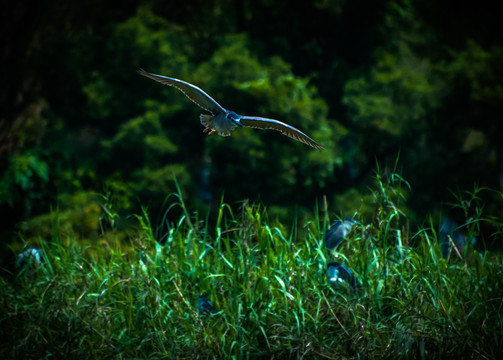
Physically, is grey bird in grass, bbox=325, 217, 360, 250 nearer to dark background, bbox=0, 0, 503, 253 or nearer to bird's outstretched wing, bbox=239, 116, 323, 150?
bird's outstretched wing, bbox=239, 116, 323, 150

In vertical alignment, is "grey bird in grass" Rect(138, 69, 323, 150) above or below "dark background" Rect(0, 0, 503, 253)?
above

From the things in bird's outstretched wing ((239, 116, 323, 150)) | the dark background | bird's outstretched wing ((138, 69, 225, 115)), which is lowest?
the dark background

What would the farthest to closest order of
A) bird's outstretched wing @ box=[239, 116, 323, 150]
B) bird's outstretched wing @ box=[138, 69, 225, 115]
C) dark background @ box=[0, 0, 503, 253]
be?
dark background @ box=[0, 0, 503, 253]
bird's outstretched wing @ box=[239, 116, 323, 150]
bird's outstretched wing @ box=[138, 69, 225, 115]

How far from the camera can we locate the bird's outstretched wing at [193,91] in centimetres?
230

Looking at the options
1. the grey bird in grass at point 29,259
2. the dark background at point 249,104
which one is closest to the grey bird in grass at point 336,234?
the grey bird in grass at point 29,259

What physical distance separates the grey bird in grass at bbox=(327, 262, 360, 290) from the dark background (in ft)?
16.1

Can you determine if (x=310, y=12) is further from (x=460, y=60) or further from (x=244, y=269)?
(x=244, y=269)

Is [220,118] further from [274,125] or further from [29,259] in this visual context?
[29,259]

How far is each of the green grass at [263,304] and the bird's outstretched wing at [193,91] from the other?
0.86 meters

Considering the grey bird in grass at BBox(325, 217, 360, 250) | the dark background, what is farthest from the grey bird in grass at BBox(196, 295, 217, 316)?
the dark background

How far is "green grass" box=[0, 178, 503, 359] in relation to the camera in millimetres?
2830

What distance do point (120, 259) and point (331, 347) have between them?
123cm

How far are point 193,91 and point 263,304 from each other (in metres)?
1.17

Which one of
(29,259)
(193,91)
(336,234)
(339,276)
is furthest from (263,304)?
(29,259)
